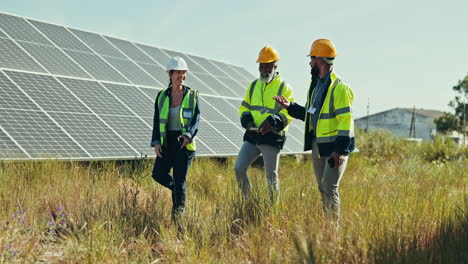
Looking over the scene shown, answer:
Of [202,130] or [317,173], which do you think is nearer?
[317,173]

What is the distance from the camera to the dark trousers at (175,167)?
256 inches

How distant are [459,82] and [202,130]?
38.1 meters

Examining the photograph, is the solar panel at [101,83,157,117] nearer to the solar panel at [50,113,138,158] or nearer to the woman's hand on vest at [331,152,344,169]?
the solar panel at [50,113,138,158]

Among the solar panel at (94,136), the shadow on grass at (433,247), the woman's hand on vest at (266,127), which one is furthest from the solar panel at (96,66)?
the shadow on grass at (433,247)

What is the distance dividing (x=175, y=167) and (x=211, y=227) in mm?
1064

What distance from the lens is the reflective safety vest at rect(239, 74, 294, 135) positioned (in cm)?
695

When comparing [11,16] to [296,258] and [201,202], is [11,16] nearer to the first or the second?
[201,202]

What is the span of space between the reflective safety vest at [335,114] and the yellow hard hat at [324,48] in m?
0.21

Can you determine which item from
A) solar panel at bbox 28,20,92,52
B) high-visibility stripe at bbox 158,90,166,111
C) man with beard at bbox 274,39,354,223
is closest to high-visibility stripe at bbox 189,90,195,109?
high-visibility stripe at bbox 158,90,166,111

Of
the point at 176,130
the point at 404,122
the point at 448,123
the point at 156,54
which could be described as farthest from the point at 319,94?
the point at 404,122

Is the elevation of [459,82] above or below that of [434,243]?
above

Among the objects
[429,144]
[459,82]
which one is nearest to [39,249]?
[429,144]

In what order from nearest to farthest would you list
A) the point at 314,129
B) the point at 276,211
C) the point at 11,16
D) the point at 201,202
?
the point at 276,211 < the point at 314,129 < the point at 201,202 < the point at 11,16

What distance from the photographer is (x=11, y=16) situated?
13.0 meters
